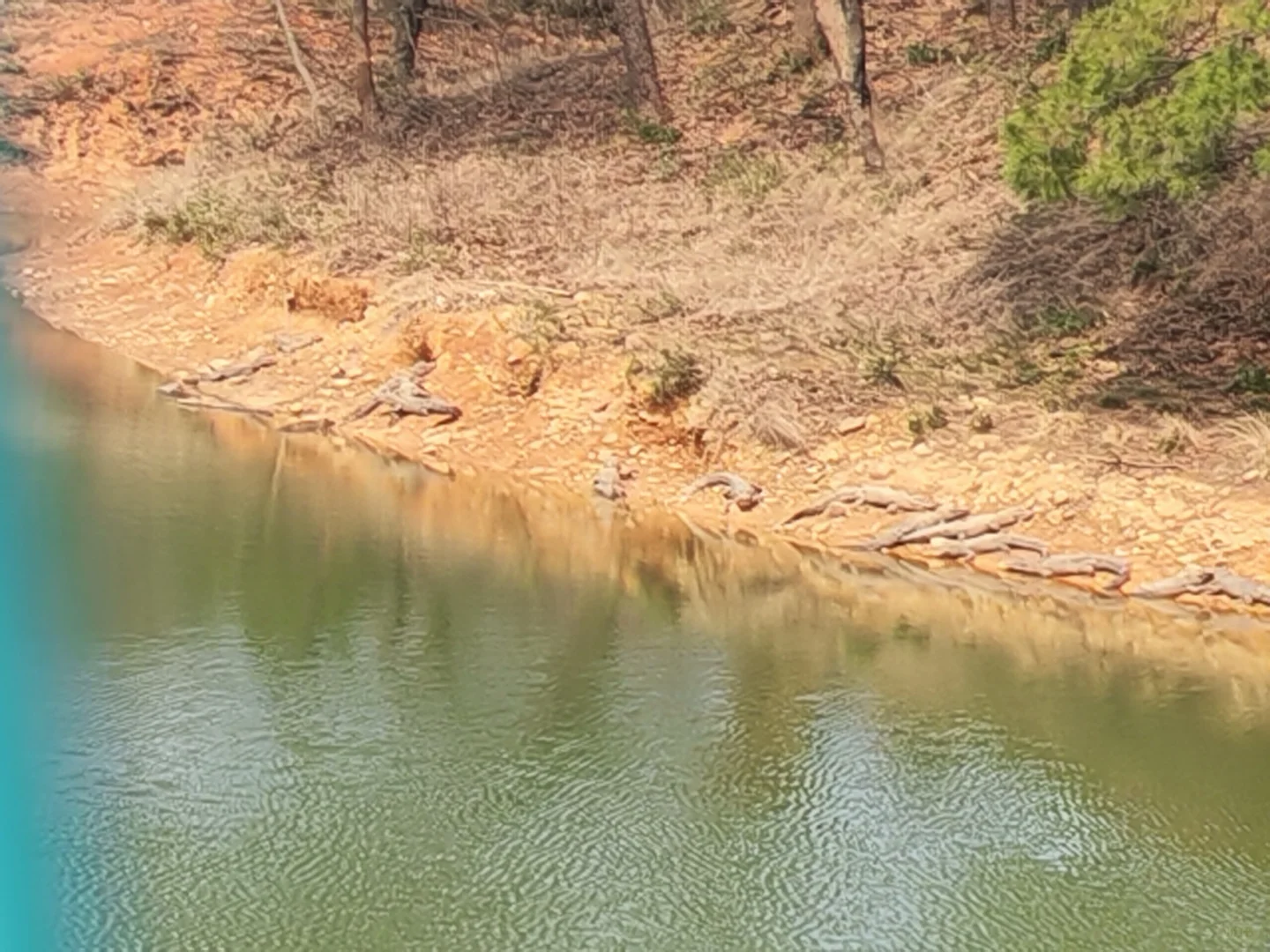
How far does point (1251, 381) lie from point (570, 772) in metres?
6.59

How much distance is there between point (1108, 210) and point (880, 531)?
2.69 metres

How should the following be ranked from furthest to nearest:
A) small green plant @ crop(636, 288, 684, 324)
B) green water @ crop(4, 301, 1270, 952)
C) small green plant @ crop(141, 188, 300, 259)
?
small green plant @ crop(141, 188, 300, 259) < small green plant @ crop(636, 288, 684, 324) < green water @ crop(4, 301, 1270, 952)

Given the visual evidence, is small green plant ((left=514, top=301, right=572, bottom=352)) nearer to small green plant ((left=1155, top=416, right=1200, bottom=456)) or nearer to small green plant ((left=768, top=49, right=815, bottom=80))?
small green plant ((left=1155, top=416, right=1200, bottom=456))

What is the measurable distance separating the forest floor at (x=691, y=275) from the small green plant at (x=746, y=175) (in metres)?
0.04

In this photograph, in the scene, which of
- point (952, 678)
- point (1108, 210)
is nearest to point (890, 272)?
point (1108, 210)

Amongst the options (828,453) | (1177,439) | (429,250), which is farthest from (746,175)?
(1177,439)

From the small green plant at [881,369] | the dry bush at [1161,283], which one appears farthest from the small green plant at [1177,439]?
the small green plant at [881,369]

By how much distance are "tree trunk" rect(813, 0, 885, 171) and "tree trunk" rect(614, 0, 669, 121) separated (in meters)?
3.75

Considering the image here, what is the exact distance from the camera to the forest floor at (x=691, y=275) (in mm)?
13398

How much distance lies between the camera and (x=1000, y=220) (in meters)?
16.4

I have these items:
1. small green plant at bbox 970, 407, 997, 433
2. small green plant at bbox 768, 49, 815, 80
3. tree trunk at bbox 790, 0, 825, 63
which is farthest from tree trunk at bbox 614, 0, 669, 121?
small green plant at bbox 970, 407, 997, 433

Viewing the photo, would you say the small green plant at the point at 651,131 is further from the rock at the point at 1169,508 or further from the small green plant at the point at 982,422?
the rock at the point at 1169,508

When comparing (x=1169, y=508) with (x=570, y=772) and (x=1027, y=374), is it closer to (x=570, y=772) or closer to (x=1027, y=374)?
(x=1027, y=374)

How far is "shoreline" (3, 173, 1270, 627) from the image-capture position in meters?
12.6
